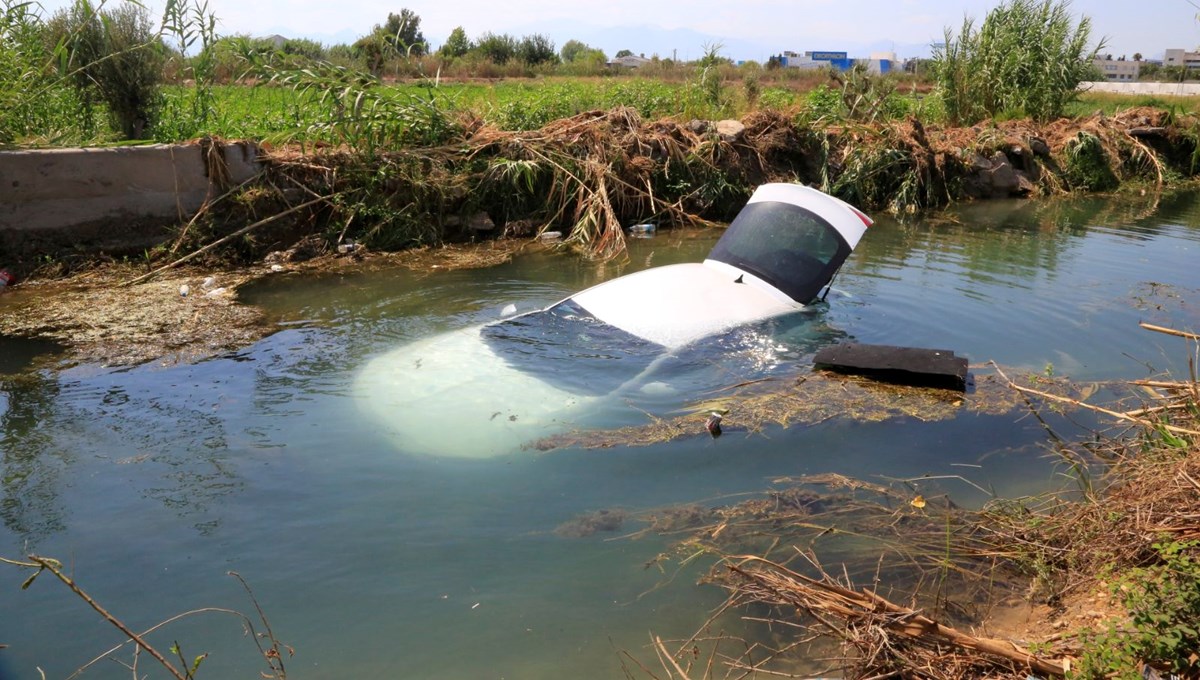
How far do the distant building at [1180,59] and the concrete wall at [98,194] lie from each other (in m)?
47.2

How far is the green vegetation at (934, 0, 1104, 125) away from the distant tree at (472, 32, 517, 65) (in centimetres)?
2143

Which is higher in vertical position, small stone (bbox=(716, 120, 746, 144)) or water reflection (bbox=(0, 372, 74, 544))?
small stone (bbox=(716, 120, 746, 144))

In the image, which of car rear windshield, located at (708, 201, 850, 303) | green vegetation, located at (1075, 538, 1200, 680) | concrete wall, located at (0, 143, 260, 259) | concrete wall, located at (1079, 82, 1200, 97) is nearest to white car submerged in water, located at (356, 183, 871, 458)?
car rear windshield, located at (708, 201, 850, 303)

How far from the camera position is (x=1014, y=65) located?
15.6 meters

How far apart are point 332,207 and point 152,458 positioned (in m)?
5.34

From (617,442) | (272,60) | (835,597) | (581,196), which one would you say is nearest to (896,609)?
(835,597)

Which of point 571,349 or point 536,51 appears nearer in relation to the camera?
point 571,349

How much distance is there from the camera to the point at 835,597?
2.69 meters

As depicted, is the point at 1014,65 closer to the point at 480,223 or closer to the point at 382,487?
the point at 480,223

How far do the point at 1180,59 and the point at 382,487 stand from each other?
6458cm

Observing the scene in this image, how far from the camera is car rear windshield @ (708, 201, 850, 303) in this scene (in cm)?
586

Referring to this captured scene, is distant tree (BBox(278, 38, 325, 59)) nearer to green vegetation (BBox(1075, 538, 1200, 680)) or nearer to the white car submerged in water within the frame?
the white car submerged in water

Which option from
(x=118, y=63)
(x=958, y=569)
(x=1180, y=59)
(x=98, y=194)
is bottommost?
(x=958, y=569)

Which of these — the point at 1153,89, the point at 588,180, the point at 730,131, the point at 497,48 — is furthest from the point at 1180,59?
the point at 588,180
